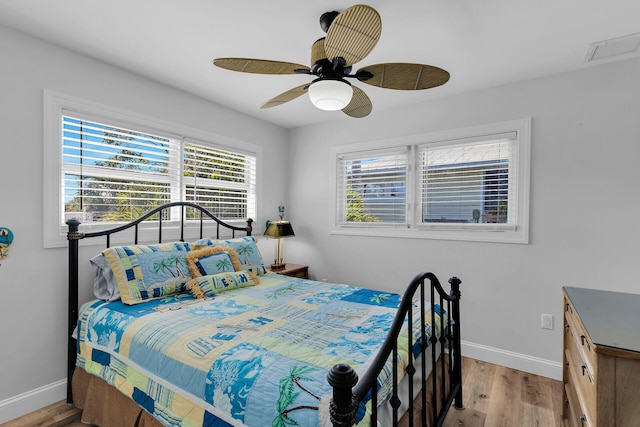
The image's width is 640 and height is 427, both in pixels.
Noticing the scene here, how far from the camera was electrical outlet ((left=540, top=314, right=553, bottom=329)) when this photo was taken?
262cm

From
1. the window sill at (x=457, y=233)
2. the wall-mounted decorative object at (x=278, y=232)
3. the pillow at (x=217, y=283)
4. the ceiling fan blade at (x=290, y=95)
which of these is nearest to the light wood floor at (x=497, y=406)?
the pillow at (x=217, y=283)

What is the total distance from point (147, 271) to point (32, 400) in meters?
1.11

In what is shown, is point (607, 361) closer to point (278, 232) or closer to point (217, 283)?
point (217, 283)

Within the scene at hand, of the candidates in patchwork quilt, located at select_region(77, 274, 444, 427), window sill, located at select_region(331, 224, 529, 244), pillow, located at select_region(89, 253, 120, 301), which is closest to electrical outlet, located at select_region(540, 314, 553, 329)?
window sill, located at select_region(331, 224, 529, 244)

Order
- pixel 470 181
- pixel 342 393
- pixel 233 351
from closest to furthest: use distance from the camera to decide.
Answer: pixel 342 393 → pixel 233 351 → pixel 470 181

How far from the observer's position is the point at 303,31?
202 centimetres

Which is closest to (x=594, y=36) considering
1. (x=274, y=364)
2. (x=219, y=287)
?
(x=274, y=364)

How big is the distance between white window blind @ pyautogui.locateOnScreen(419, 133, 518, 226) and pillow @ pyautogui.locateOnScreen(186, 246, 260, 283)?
196 cm

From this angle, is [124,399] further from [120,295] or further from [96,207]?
[96,207]

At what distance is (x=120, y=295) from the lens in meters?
2.08

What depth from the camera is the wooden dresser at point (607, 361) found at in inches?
41.5

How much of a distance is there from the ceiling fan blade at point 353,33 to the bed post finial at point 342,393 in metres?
1.27

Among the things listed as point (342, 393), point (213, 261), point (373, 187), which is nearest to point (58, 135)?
point (213, 261)

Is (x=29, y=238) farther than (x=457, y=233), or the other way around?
(x=457, y=233)
